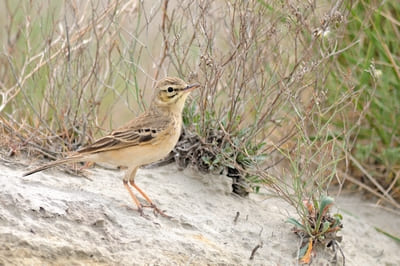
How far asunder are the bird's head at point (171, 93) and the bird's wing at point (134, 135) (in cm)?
14

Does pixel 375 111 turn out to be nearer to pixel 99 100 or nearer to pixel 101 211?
pixel 99 100

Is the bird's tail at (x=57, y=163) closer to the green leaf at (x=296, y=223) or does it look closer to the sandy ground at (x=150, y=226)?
the sandy ground at (x=150, y=226)

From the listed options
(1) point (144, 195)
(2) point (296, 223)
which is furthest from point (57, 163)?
(2) point (296, 223)

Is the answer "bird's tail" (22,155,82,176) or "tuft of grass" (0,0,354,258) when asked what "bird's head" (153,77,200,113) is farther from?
Answer: "bird's tail" (22,155,82,176)

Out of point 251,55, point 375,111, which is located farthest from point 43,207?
point 375,111

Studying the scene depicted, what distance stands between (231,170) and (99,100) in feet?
4.29

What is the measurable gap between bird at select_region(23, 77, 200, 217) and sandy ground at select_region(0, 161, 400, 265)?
8.0 inches

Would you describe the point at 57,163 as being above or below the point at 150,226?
above

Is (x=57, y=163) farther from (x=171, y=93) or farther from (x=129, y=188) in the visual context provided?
(x=171, y=93)

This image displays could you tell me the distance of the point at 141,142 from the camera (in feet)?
17.6

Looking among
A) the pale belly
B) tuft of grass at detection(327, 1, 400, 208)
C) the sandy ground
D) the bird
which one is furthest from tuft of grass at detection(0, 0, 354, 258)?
tuft of grass at detection(327, 1, 400, 208)

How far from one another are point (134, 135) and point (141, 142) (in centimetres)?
9

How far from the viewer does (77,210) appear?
4.94m

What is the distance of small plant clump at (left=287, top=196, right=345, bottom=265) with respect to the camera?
534 cm
